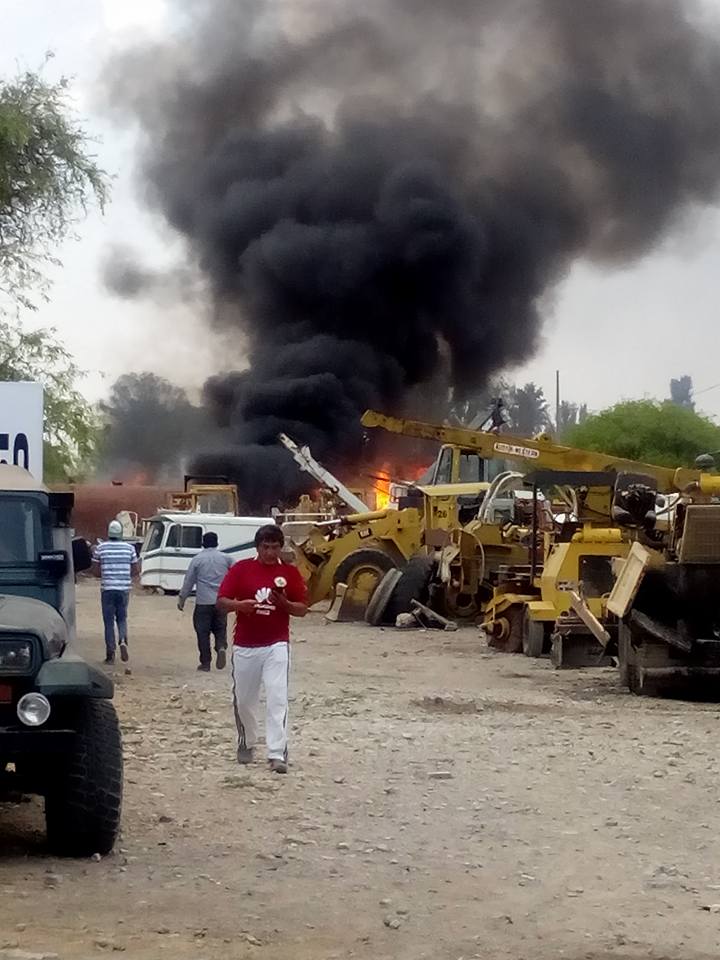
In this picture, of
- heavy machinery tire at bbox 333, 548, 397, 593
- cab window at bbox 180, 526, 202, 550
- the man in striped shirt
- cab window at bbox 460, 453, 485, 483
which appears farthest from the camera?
cab window at bbox 180, 526, 202, 550

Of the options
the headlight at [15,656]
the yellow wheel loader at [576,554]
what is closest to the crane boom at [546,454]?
the yellow wheel loader at [576,554]

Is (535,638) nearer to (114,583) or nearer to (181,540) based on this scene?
(114,583)

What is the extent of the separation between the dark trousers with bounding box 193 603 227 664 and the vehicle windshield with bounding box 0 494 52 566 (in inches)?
315

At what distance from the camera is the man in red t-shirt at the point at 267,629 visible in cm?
971

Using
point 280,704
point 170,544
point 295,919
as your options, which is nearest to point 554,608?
point 280,704

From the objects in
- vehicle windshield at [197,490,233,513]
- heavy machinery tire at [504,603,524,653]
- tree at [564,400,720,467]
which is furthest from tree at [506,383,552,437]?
heavy machinery tire at [504,603,524,653]

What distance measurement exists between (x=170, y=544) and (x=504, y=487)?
1083cm

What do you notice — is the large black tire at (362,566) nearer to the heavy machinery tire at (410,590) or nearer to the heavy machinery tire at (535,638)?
the heavy machinery tire at (410,590)

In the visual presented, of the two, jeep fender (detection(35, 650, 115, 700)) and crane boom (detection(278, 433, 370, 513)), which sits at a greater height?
crane boom (detection(278, 433, 370, 513))

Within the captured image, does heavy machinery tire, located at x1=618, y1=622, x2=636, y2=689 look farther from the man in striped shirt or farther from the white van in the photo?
the white van

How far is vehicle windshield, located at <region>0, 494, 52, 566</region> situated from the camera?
941cm

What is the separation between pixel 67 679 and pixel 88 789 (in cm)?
51

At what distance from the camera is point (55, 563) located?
928cm

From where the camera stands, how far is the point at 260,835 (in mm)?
7902
